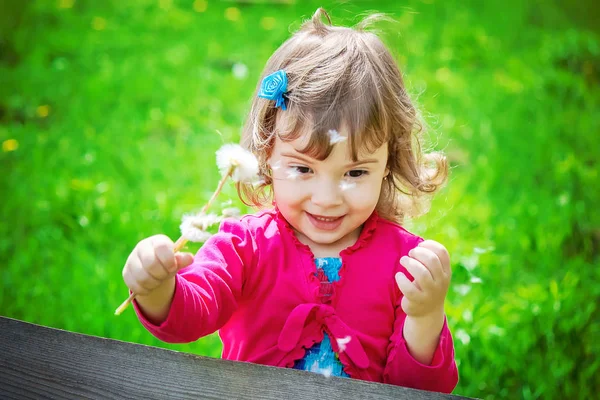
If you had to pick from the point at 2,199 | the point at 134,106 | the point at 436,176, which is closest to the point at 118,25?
the point at 134,106

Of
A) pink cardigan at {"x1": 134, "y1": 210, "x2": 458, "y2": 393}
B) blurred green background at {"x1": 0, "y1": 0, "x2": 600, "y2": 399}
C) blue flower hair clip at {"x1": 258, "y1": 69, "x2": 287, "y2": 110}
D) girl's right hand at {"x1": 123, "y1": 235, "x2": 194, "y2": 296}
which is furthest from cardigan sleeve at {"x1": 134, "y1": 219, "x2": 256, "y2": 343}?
blurred green background at {"x1": 0, "y1": 0, "x2": 600, "y2": 399}

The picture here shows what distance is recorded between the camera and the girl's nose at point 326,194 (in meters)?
1.91

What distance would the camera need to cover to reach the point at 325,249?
207cm

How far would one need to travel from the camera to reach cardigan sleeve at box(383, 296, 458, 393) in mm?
1882

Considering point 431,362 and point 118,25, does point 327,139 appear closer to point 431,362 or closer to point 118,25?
point 431,362

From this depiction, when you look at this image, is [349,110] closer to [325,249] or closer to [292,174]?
[292,174]

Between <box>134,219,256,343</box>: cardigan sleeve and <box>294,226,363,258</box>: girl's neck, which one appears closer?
<box>134,219,256,343</box>: cardigan sleeve

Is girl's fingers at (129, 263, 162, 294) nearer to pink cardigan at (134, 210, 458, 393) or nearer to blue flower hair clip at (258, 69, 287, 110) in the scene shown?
pink cardigan at (134, 210, 458, 393)

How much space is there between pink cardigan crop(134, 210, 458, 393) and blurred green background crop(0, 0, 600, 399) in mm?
694

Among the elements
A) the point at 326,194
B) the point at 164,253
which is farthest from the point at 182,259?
the point at 326,194

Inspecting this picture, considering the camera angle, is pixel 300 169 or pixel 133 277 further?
pixel 300 169

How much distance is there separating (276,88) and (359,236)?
447 mm

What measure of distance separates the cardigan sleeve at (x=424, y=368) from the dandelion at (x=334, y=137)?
500 mm

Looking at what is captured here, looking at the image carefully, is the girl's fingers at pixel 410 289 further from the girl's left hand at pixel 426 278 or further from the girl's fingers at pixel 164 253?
the girl's fingers at pixel 164 253
